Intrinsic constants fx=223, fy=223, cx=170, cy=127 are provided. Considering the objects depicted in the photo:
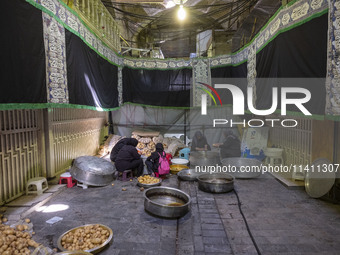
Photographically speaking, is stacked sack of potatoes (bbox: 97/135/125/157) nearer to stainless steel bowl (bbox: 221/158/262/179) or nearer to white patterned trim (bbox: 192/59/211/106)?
white patterned trim (bbox: 192/59/211/106)

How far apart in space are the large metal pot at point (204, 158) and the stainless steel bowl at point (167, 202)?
279 centimetres

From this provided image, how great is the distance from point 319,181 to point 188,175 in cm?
339

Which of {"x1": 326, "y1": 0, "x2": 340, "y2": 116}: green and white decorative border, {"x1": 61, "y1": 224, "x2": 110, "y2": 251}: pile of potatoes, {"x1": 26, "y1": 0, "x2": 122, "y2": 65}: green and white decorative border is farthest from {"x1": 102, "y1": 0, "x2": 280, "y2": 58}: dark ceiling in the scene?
{"x1": 61, "y1": 224, "x2": 110, "y2": 251}: pile of potatoes

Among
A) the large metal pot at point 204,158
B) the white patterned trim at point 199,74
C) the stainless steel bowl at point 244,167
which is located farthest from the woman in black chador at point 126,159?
the white patterned trim at point 199,74

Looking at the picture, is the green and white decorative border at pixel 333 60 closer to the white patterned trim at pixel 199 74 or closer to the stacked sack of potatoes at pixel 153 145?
the stacked sack of potatoes at pixel 153 145

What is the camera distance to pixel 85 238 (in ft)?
11.2

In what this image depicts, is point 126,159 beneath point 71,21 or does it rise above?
beneath

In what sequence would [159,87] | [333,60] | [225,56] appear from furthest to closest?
1. [159,87]
2. [225,56]
3. [333,60]

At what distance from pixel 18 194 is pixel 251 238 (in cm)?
508

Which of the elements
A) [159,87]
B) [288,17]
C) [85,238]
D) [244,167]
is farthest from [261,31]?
[85,238]

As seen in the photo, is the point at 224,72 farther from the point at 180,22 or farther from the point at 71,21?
the point at 71,21

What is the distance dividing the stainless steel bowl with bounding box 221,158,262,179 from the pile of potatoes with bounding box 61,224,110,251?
4652 millimetres

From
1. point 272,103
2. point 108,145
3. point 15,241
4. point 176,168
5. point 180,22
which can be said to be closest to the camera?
point 15,241

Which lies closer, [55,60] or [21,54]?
[21,54]
